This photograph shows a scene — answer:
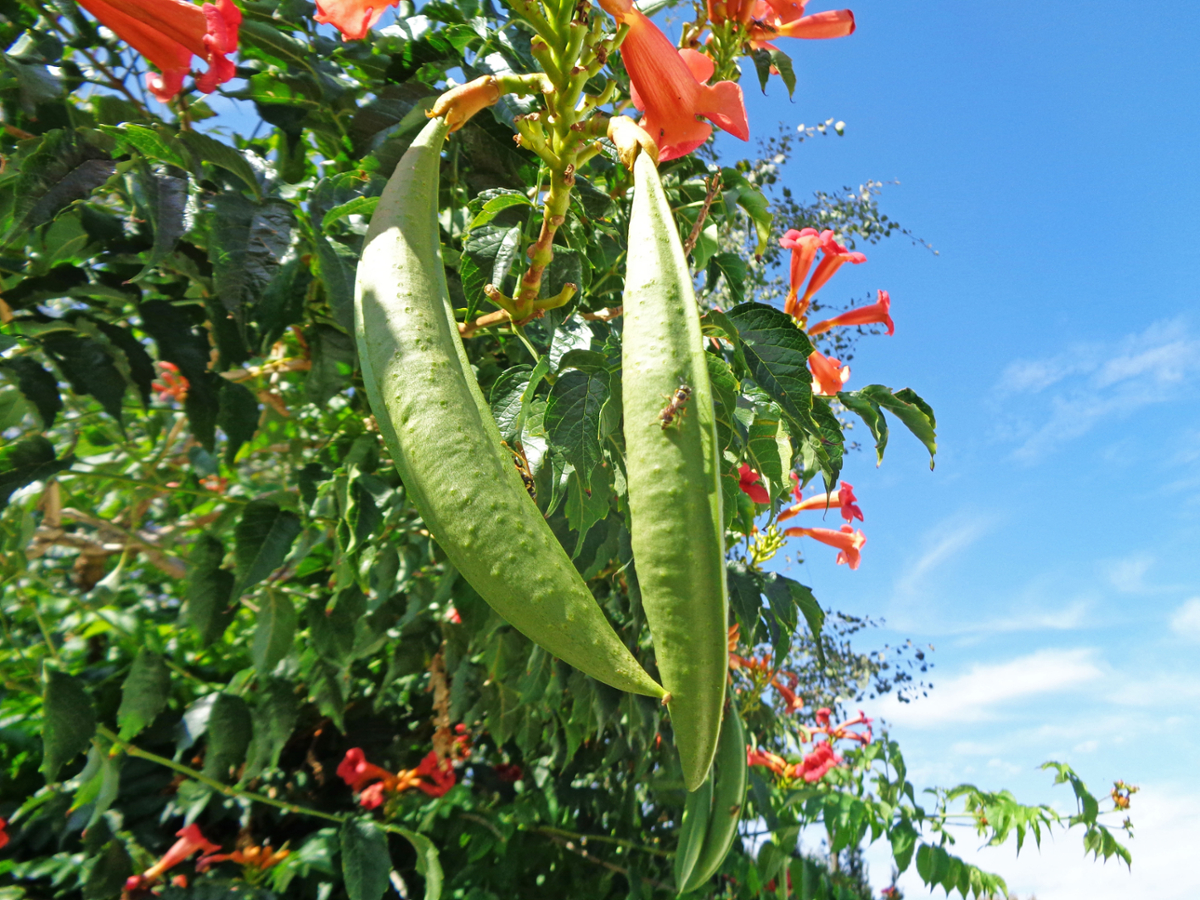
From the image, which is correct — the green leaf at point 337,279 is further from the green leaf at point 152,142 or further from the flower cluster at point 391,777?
the flower cluster at point 391,777

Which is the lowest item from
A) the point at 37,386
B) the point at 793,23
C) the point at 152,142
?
the point at 37,386

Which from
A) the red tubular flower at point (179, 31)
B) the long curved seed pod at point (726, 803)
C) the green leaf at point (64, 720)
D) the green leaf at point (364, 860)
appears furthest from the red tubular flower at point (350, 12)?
the green leaf at point (364, 860)

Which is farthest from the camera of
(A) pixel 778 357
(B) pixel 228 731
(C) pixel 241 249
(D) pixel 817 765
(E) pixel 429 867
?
(D) pixel 817 765

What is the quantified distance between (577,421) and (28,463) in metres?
1.46

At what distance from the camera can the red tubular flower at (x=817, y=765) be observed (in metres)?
3.01

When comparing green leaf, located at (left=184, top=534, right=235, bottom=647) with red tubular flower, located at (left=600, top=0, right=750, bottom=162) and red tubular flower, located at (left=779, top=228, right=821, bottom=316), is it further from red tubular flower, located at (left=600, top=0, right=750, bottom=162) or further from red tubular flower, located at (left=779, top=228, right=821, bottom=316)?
red tubular flower, located at (left=600, top=0, right=750, bottom=162)

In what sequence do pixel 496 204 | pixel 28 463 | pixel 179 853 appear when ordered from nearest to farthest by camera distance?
pixel 496 204 < pixel 28 463 < pixel 179 853

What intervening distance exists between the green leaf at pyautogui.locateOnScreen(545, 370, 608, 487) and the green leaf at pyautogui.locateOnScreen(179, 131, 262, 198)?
0.76m

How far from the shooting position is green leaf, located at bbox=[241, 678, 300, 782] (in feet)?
6.68

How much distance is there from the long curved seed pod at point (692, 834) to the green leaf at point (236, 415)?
1.16m

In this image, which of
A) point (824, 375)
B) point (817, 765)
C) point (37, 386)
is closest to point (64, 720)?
point (37, 386)

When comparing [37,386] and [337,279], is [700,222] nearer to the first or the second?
[337,279]

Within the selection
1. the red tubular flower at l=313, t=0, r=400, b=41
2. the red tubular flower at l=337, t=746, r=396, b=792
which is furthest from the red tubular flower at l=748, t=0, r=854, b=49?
the red tubular flower at l=337, t=746, r=396, b=792

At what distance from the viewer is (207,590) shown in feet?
5.82
